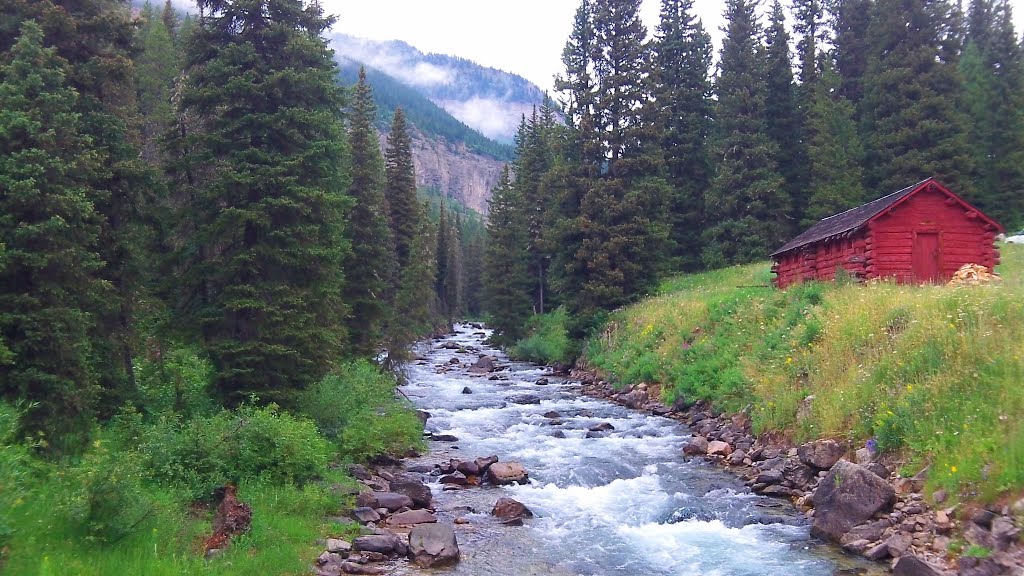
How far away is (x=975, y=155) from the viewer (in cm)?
3759

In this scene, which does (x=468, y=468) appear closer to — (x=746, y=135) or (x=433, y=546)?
(x=433, y=546)

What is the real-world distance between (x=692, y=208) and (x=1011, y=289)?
109 ft

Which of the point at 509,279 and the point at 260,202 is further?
the point at 509,279

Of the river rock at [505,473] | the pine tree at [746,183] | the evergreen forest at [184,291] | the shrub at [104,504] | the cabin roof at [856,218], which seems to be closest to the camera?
the shrub at [104,504]

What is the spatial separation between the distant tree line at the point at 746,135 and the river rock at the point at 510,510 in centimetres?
2125

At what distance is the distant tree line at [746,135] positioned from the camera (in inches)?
1346

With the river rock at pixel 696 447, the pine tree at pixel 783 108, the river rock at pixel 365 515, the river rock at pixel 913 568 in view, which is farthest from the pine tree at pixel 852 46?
the river rock at pixel 365 515

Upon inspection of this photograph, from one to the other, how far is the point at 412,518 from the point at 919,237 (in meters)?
19.5

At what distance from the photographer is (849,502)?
10203 mm

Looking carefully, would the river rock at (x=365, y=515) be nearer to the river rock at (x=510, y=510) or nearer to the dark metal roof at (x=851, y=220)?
the river rock at (x=510, y=510)

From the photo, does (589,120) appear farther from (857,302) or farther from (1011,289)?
(1011,289)

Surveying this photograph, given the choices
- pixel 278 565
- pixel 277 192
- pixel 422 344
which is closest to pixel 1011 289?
pixel 278 565

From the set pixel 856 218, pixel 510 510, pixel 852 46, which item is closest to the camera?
pixel 510 510

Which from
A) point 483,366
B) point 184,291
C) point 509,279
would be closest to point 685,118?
point 509,279
